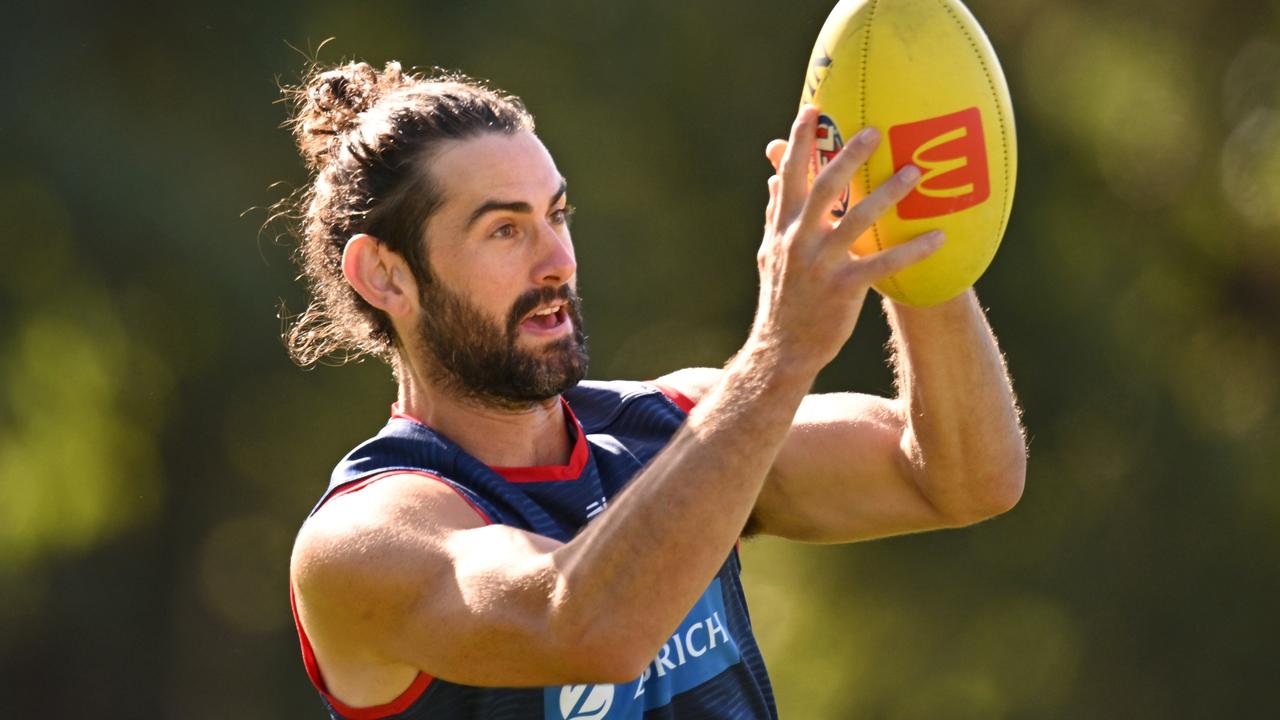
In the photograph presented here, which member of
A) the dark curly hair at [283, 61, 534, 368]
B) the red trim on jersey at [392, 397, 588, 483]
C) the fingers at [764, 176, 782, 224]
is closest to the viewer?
the fingers at [764, 176, 782, 224]

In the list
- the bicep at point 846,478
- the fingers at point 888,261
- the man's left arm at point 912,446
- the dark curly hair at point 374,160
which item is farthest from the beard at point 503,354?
the fingers at point 888,261

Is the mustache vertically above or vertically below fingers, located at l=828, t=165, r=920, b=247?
above

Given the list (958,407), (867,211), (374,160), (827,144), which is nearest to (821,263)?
(867,211)

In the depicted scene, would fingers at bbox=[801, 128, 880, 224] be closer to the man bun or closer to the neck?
the neck

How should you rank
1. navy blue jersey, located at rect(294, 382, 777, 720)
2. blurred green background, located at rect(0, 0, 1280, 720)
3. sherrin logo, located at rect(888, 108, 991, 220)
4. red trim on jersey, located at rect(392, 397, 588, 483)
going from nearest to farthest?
1. sherrin logo, located at rect(888, 108, 991, 220)
2. navy blue jersey, located at rect(294, 382, 777, 720)
3. red trim on jersey, located at rect(392, 397, 588, 483)
4. blurred green background, located at rect(0, 0, 1280, 720)

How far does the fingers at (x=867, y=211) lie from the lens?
6.76 ft

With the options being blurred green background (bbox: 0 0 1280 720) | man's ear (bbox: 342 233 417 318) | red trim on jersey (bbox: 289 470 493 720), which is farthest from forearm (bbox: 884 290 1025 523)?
blurred green background (bbox: 0 0 1280 720)

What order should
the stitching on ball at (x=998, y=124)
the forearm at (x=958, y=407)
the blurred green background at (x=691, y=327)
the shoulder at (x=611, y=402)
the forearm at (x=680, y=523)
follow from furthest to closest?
the blurred green background at (x=691, y=327)
the shoulder at (x=611, y=402)
the forearm at (x=958, y=407)
the stitching on ball at (x=998, y=124)
the forearm at (x=680, y=523)

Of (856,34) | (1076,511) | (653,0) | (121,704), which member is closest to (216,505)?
(121,704)

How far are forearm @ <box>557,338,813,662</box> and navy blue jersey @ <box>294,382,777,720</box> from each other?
0.48 m

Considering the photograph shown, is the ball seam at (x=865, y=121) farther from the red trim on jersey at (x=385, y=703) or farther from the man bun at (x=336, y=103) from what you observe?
the man bun at (x=336, y=103)

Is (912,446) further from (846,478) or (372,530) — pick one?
(372,530)

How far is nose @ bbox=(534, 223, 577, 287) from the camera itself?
109 inches

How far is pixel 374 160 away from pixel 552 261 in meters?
0.44
